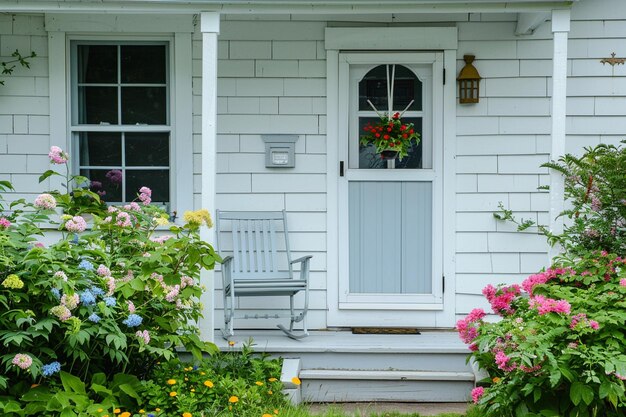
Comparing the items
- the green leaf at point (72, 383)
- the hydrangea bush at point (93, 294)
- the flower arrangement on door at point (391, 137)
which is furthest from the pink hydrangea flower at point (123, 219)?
the flower arrangement on door at point (391, 137)

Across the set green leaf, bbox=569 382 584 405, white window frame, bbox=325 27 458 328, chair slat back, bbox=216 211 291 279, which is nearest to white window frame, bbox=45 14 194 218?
chair slat back, bbox=216 211 291 279

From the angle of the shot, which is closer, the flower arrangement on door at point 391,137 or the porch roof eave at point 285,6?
the porch roof eave at point 285,6

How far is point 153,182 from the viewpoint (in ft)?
19.3

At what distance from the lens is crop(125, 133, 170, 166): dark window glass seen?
5852 mm

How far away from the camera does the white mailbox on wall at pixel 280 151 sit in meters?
5.82

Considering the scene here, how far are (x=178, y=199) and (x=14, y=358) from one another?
2.31 meters

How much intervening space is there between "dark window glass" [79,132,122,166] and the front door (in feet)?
5.30

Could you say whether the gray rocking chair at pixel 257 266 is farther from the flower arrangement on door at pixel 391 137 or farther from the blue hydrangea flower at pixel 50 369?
the blue hydrangea flower at pixel 50 369

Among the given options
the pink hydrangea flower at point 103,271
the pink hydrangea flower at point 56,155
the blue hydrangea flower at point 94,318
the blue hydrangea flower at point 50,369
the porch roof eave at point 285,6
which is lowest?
the blue hydrangea flower at point 50,369

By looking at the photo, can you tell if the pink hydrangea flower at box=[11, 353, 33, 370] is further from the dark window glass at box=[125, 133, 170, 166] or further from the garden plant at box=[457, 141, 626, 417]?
the dark window glass at box=[125, 133, 170, 166]

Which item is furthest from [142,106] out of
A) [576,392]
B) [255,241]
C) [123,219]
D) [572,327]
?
[576,392]

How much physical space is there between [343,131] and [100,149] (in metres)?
1.76

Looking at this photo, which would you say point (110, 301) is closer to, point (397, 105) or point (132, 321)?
point (132, 321)

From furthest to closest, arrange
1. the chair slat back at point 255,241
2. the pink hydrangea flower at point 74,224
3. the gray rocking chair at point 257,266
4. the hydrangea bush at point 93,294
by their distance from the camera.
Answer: the chair slat back at point 255,241 → the gray rocking chair at point 257,266 → the pink hydrangea flower at point 74,224 → the hydrangea bush at point 93,294
